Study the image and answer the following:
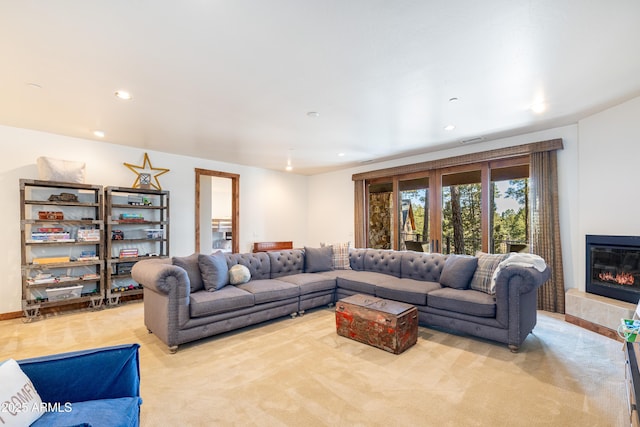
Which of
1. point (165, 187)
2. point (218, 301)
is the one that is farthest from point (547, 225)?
point (165, 187)

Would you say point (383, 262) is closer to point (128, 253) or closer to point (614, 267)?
point (614, 267)

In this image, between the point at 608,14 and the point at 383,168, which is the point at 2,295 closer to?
the point at 383,168

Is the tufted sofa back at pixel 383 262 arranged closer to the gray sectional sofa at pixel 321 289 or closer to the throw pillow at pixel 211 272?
the gray sectional sofa at pixel 321 289

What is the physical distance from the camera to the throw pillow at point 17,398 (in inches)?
43.4

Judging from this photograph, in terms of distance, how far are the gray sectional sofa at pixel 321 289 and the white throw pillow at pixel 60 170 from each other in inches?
77.4

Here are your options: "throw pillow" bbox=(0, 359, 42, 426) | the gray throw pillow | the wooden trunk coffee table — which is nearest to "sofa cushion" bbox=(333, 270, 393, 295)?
the wooden trunk coffee table

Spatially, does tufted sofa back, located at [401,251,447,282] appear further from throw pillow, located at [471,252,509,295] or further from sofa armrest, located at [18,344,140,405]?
sofa armrest, located at [18,344,140,405]

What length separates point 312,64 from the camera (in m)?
2.49

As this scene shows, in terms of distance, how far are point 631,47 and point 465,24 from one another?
146 cm

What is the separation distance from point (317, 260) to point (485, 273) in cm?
244

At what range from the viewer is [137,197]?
5188 millimetres

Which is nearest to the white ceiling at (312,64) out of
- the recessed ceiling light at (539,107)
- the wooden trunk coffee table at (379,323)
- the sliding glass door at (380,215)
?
the recessed ceiling light at (539,107)

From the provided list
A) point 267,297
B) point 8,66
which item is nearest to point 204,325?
point 267,297

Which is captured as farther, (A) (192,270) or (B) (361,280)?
(B) (361,280)
